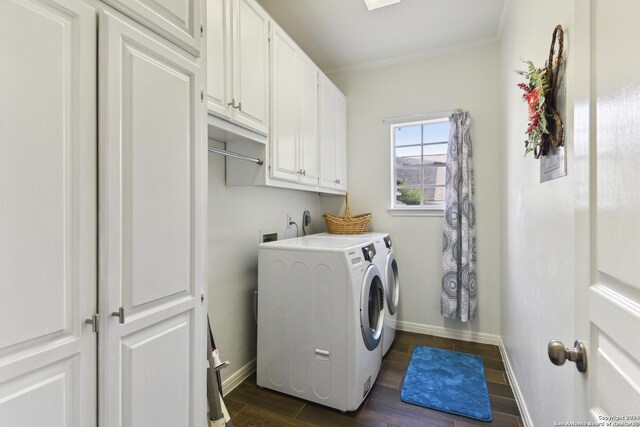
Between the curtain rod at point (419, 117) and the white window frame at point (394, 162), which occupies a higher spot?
the curtain rod at point (419, 117)

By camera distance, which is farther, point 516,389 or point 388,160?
point 388,160

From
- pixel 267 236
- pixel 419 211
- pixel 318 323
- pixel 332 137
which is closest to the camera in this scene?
pixel 318 323

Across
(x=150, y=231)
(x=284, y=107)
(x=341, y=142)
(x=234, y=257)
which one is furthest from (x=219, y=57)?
(x=341, y=142)

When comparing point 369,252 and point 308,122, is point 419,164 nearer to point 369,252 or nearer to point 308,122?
point 308,122

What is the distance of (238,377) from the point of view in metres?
2.14

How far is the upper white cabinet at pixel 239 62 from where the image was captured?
1496mm

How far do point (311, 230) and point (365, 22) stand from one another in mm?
1920

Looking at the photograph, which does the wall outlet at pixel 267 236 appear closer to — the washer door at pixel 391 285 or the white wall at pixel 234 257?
the white wall at pixel 234 257

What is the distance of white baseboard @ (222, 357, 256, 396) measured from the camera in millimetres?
2026

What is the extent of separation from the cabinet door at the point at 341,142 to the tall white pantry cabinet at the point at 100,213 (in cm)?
202

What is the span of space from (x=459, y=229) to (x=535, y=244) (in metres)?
1.31

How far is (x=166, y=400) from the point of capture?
39.8 inches

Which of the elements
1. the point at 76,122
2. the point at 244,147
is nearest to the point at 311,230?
the point at 244,147

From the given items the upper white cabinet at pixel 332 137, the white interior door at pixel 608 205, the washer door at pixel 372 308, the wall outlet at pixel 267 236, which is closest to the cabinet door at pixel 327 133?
the upper white cabinet at pixel 332 137
